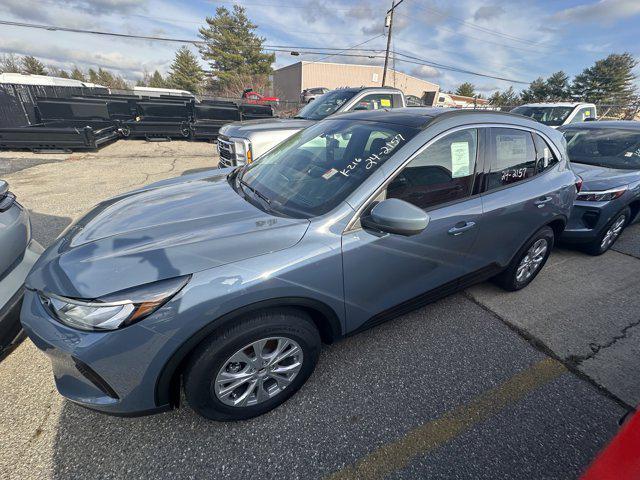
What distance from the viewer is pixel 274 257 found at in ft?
5.13

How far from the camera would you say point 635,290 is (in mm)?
3283

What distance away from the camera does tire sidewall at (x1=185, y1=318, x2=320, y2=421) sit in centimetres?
154

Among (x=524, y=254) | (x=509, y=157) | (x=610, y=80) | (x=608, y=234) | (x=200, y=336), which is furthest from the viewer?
(x=610, y=80)

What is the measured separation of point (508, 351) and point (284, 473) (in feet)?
6.33

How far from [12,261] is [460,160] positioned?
3.29 meters

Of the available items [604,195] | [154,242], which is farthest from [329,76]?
[154,242]

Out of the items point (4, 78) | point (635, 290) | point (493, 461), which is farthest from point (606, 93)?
point (4, 78)

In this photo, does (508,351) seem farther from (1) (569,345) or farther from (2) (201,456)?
(2) (201,456)

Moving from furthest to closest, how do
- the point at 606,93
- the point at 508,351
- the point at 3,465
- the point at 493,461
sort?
the point at 606,93
the point at 508,351
the point at 493,461
the point at 3,465

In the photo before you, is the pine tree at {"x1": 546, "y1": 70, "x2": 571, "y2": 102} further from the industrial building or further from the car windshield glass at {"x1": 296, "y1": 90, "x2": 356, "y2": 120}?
the car windshield glass at {"x1": 296, "y1": 90, "x2": 356, "y2": 120}

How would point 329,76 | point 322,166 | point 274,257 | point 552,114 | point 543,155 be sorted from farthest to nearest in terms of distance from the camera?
point 329,76
point 552,114
point 543,155
point 322,166
point 274,257

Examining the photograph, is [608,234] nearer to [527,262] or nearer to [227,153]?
[527,262]

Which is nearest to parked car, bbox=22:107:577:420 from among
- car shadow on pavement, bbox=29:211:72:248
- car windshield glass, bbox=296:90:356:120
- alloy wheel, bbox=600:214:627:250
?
alloy wheel, bbox=600:214:627:250

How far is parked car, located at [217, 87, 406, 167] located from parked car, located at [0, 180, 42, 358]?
9.31 ft
